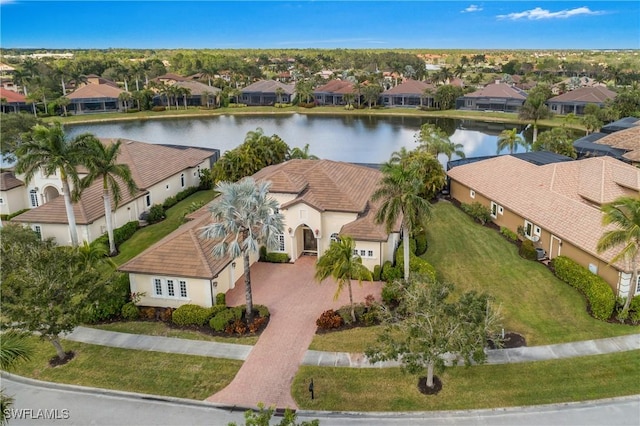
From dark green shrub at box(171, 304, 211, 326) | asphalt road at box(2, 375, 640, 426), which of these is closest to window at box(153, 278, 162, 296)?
dark green shrub at box(171, 304, 211, 326)

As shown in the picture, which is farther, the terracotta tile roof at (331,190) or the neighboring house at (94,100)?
the neighboring house at (94,100)

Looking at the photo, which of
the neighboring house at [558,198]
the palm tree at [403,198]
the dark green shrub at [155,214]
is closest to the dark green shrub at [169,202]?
the dark green shrub at [155,214]

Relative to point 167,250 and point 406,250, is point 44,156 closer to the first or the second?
point 167,250

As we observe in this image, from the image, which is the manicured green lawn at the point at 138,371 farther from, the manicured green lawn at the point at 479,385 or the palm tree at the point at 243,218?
the palm tree at the point at 243,218

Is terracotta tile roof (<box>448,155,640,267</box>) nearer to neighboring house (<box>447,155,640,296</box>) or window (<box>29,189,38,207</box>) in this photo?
neighboring house (<box>447,155,640,296</box>)

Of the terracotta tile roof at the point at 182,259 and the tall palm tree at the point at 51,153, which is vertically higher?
the tall palm tree at the point at 51,153

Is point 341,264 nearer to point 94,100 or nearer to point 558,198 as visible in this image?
point 558,198

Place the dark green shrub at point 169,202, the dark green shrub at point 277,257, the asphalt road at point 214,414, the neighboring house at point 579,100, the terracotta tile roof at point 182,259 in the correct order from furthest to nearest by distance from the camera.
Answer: the neighboring house at point 579,100 → the dark green shrub at point 169,202 → the dark green shrub at point 277,257 → the terracotta tile roof at point 182,259 → the asphalt road at point 214,414
